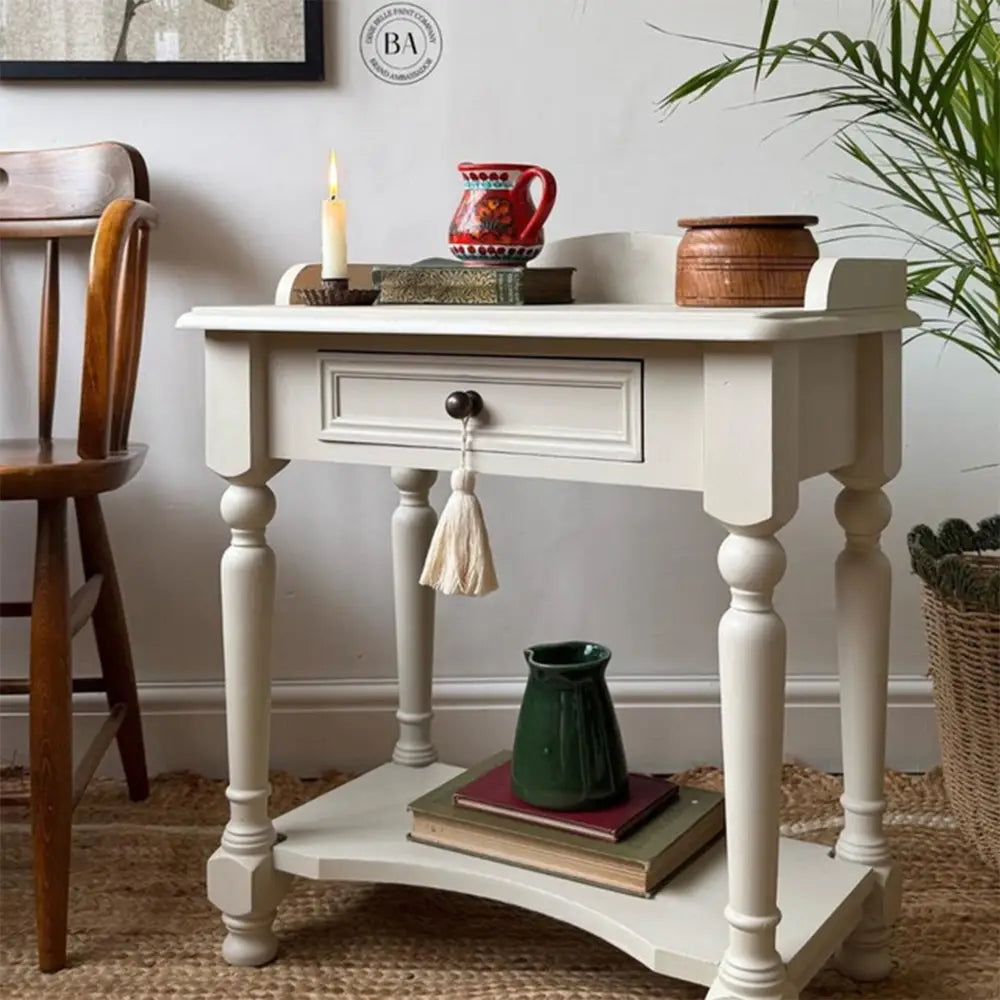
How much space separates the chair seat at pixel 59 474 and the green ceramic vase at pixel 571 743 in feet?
1.66

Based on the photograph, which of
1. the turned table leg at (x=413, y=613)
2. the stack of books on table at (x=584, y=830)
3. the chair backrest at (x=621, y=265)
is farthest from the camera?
the turned table leg at (x=413, y=613)

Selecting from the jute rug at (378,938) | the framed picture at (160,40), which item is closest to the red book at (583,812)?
the jute rug at (378,938)

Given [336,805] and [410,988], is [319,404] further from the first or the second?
[410,988]

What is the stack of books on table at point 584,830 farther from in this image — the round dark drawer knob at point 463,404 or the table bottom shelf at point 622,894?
the round dark drawer knob at point 463,404

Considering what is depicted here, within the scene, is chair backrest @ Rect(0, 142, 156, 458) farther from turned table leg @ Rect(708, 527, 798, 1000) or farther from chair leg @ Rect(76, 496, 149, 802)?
turned table leg @ Rect(708, 527, 798, 1000)

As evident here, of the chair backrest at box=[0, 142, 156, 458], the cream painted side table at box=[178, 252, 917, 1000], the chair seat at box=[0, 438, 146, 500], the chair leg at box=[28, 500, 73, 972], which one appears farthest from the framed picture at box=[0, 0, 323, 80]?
the chair leg at box=[28, 500, 73, 972]

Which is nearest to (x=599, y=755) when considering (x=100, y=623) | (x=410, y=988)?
(x=410, y=988)

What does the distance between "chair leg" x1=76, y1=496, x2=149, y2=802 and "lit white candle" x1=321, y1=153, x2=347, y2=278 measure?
1.88 ft

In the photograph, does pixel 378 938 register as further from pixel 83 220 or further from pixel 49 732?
pixel 83 220

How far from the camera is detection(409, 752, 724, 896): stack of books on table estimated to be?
51.3 inches

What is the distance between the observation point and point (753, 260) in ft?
3.88

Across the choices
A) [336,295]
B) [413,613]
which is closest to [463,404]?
[336,295]

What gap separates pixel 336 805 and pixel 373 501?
54 centimetres

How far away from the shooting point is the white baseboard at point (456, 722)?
6.23 feet
